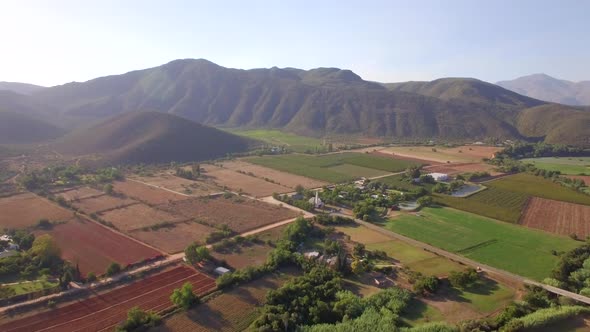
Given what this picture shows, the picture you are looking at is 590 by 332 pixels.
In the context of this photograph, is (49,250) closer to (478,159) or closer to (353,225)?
(353,225)

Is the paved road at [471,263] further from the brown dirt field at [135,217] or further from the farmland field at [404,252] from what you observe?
the brown dirt field at [135,217]

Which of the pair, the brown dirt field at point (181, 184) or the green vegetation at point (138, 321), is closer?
the green vegetation at point (138, 321)

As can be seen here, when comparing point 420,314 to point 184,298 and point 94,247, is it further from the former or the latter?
point 94,247

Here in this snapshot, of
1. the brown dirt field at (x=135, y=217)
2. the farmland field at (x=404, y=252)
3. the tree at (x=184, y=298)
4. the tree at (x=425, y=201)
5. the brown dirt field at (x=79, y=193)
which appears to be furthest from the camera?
the brown dirt field at (x=79, y=193)

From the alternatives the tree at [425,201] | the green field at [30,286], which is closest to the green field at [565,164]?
the tree at [425,201]

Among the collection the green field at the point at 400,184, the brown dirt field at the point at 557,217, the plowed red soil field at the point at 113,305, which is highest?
the green field at the point at 400,184

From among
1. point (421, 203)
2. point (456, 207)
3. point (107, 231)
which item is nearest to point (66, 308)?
point (107, 231)

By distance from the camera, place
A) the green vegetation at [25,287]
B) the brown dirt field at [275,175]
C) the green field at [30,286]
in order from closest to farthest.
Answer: the green vegetation at [25,287], the green field at [30,286], the brown dirt field at [275,175]
